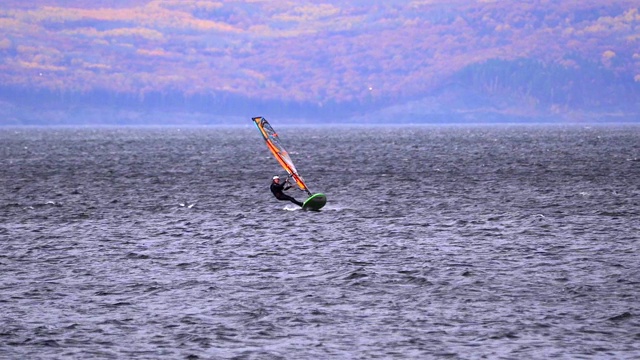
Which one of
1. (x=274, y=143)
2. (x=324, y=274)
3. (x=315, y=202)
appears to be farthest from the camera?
(x=274, y=143)

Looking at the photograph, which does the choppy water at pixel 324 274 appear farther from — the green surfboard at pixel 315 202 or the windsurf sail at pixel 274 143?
the windsurf sail at pixel 274 143

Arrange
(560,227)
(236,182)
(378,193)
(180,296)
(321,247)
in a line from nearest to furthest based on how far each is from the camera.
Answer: (180,296)
(321,247)
(560,227)
(378,193)
(236,182)

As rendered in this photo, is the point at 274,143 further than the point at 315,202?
Yes

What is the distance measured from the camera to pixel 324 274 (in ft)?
123

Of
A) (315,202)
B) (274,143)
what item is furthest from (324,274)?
(274,143)

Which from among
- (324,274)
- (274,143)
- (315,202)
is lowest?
(324,274)

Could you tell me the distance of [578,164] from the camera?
106000 mm

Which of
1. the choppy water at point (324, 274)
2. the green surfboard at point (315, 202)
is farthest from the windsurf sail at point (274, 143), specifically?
the choppy water at point (324, 274)

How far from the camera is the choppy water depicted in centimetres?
2797

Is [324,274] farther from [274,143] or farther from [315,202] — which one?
[274,143]

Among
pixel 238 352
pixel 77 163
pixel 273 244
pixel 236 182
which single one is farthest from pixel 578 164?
pixel 238 352

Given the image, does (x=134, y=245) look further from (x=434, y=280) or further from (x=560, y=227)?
(x=560, y=227)

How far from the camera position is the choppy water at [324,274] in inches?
1101

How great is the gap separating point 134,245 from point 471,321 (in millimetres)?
19675
